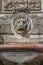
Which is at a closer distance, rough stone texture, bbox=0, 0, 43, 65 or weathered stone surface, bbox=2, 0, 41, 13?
rough stone texture, bbox=0, 0, 43, 65

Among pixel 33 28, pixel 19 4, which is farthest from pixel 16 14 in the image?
pixel 33 28

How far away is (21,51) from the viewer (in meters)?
2.61

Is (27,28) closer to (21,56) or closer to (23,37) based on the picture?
(23,37)

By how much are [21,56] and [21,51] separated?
6 cm

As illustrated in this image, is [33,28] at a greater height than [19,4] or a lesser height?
lesser

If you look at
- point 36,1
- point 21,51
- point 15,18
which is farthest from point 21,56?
point 36,1

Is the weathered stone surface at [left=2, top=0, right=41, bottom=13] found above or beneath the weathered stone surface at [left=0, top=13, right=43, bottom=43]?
above

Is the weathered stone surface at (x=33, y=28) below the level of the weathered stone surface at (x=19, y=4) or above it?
below

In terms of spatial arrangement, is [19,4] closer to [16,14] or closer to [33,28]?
[16,14]

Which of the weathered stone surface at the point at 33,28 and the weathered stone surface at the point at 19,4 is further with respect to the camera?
the weathered stone surface at the point at 19,4

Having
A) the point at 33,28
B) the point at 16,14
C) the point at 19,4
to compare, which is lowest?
the point at 33,28

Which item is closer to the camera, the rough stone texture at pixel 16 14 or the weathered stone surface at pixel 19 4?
the rough stone texture at pixel 16 14

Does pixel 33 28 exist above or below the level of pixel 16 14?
below

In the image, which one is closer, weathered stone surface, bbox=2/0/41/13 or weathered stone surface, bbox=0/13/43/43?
weathered stone surface, bbox=0/13/43/43
